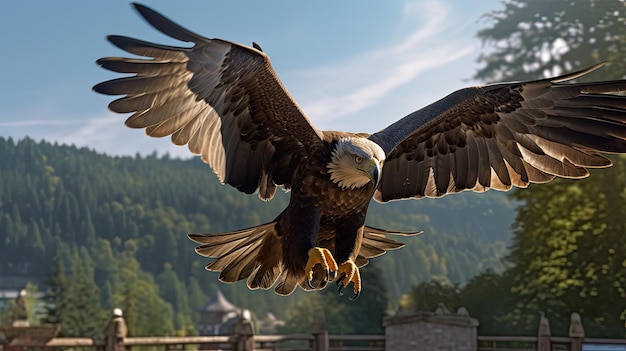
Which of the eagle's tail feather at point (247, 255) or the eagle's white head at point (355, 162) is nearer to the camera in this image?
the eagle's white head at point (355, 162)

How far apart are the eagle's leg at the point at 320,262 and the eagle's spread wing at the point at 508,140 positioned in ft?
3.23

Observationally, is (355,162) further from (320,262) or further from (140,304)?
(140,304)

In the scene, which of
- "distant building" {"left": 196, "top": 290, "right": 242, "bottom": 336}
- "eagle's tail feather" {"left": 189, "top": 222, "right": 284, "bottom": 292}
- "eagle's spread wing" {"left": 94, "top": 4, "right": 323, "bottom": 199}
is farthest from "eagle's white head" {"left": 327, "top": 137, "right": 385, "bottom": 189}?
"distant building" {"left": 196, "top": 290, "right": 242, "bottom": 336}

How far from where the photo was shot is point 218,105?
3.37 m

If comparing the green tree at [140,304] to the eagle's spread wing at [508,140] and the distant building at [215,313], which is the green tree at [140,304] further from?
the eagle's spread wing at [508,140]

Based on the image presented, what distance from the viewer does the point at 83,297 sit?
2078 centimetres

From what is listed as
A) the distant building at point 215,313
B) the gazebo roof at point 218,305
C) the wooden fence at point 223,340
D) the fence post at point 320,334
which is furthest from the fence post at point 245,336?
the gazebo roof at point 218,305

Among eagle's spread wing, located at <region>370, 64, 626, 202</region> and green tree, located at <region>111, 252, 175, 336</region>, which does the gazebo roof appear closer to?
green tree, located at <region>111, 252, 175, 336</region>

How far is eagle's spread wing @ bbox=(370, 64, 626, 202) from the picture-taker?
379cm

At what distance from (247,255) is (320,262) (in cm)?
70

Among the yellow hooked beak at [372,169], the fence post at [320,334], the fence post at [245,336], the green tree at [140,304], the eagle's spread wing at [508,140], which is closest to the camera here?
the yellow hooked beak at [372,169]

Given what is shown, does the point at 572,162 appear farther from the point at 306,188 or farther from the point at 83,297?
the point at 83,297

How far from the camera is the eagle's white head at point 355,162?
9.65 ft

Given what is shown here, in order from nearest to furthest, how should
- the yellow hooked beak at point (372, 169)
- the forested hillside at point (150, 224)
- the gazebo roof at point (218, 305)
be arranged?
the yellow hooked beak at point (372, 169) → the forested hillside at point (150, 224) → the gazebo roof at point (218, 305)
